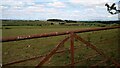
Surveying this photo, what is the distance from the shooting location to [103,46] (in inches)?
460

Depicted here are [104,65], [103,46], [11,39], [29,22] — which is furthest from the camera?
[29,22]

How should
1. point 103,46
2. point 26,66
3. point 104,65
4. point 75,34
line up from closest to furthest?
1. point 75,34
2. point 104,65
3. point 26,66
4. point 103,46

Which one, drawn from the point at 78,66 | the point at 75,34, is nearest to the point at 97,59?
the point at 78,66

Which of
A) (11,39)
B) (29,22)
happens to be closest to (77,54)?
(11,39)

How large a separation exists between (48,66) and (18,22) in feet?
268

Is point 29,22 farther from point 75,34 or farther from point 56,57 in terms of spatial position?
point 75,34

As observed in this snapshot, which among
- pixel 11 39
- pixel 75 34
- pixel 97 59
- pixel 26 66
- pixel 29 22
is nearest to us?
pixel 11 39

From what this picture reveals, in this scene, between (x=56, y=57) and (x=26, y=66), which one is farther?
(x=56, y=57)

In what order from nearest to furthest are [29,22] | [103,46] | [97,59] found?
[97,59] → [103,46] → [29,22]

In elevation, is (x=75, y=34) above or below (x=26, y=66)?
above

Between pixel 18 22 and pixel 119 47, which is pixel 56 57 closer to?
pixel 119 47

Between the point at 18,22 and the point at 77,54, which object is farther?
the point at 18,22

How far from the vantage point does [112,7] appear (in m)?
12.3

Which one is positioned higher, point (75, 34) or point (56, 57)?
point (75, 34)
